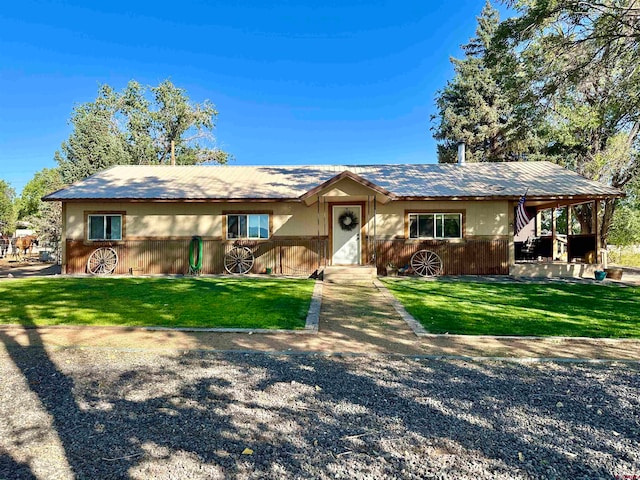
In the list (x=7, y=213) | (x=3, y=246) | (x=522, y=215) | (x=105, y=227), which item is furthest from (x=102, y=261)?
(x=7, y=213)

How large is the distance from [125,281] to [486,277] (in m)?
11.4

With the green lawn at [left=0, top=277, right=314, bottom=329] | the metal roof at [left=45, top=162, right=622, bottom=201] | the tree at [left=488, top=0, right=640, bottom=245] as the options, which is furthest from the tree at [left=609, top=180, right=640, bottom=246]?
the green lawn at [left=0, top=277, right=314, bottom=329]

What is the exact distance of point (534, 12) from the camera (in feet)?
30.9

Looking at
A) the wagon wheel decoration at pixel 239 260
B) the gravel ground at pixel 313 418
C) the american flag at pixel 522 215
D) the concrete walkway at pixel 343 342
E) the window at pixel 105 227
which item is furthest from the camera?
the window at pixel 105 227

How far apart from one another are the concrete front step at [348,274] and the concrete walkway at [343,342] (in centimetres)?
567

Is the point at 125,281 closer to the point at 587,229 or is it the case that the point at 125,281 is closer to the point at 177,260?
the point at 177,260

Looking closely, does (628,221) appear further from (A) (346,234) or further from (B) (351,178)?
(B) (351,178)

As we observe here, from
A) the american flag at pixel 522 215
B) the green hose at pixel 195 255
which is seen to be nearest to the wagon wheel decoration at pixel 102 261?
the green hose at pixel 195 255

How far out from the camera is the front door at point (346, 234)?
1342cm

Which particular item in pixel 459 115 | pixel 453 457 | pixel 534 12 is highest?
pixel 459 115

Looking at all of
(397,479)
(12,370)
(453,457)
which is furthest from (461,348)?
(12,370)

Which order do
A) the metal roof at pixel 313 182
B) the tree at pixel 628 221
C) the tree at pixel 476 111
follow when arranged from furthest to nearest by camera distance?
1. the tree at pixel 476 111
2. the tree at pixel 628 221
3. the metal roof at pixel 313 182

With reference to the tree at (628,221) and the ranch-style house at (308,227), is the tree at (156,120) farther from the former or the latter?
the tree at (628,221)

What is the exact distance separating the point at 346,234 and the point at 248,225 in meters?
3.49
